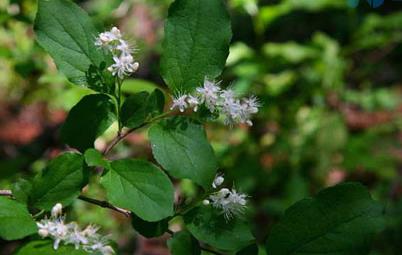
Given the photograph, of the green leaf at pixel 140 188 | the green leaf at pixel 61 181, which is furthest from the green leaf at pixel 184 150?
the green leaf at pixel 61 181

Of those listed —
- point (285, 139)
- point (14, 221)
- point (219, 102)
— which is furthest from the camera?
point (285, 139)

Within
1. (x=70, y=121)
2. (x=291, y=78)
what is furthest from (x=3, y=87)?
(x=70, y=121)

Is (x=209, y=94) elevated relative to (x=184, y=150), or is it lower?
elevated

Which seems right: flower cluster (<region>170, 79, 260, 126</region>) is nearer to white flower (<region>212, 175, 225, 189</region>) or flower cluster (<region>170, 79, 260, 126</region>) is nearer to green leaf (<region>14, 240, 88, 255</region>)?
white flower (<region>212, 175, 225, 189</region>)

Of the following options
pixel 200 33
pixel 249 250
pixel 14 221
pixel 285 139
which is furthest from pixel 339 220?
pixel 285 139

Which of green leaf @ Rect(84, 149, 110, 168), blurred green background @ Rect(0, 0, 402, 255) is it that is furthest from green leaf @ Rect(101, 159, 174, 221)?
blurred green background @ Rect(0, 0, 402, 255)

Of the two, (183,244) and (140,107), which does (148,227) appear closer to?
(183,244)
